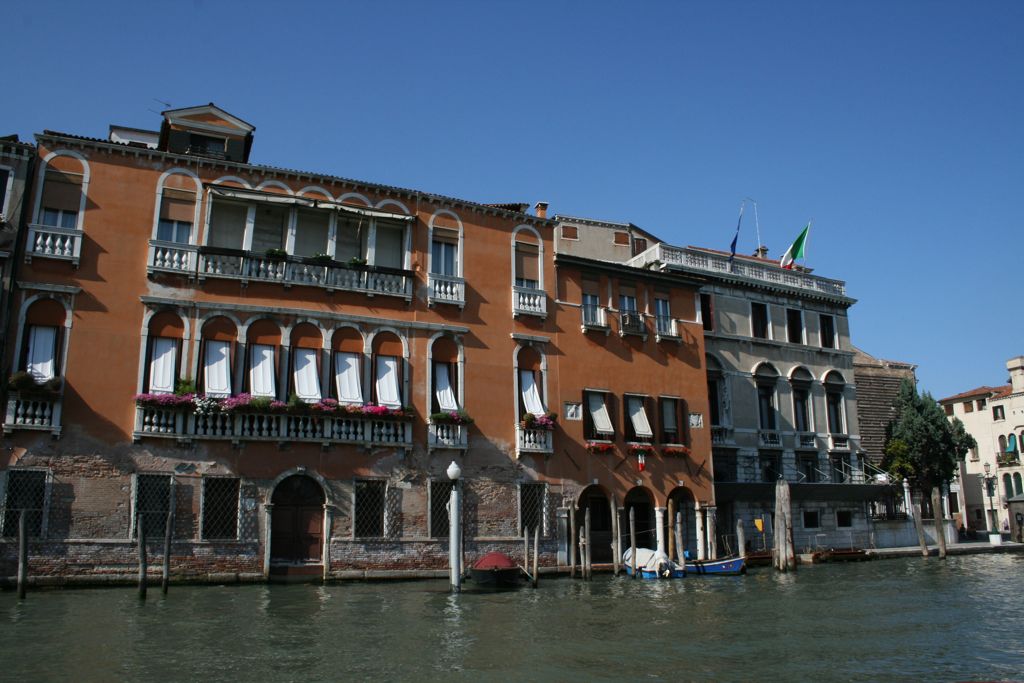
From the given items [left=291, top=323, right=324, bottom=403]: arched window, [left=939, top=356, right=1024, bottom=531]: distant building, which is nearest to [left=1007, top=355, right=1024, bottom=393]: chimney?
[left=939, top=356, right=1024, bottom=531]: distant building

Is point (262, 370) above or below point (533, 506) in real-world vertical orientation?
above

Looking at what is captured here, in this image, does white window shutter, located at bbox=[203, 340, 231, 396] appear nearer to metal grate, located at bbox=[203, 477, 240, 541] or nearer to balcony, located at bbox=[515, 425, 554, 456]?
metal grate, located at bbox=[203, 477, 240, 541]

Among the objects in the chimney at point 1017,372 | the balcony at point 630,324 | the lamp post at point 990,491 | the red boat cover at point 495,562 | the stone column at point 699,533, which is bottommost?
the red boat cover at point 495,562

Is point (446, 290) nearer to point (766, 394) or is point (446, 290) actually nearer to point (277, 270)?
point (277, 270)

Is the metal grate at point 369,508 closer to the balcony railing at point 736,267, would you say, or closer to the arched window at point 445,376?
the arched window at point 445,376

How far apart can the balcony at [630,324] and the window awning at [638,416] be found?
5.97 feet

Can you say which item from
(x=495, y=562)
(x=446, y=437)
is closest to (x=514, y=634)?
(x=495, y=562)

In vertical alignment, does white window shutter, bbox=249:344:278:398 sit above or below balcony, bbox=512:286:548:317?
below

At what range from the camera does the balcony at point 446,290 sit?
21.7 meters

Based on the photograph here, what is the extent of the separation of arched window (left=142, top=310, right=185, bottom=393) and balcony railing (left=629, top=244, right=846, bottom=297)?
598 inches

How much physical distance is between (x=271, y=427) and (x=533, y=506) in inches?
271

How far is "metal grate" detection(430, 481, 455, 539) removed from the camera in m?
20.6

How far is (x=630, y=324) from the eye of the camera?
2428 centimetres

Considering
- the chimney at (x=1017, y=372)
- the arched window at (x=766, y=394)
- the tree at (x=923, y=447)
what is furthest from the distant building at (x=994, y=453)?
the arched window at (x=766, y=394)
